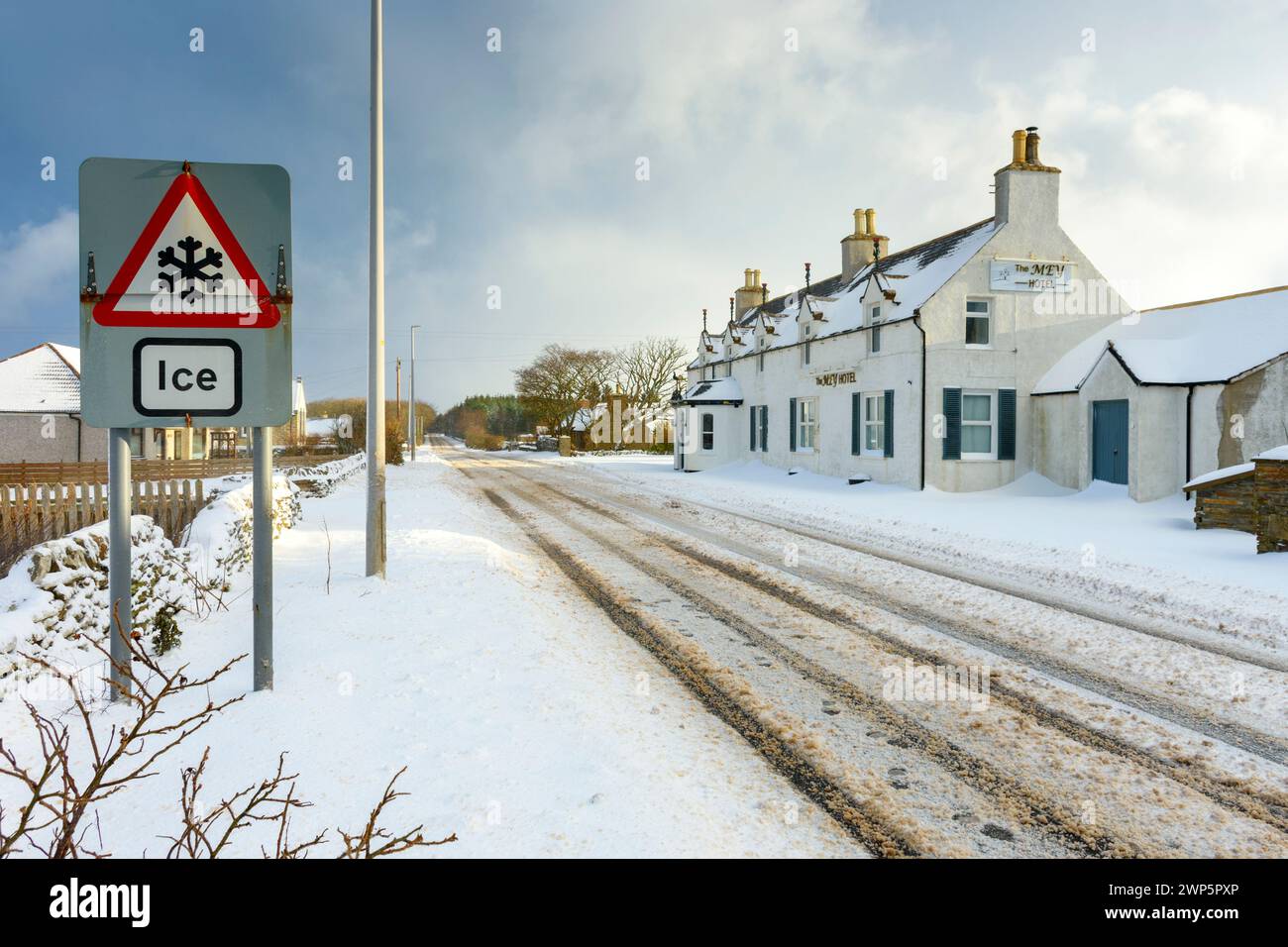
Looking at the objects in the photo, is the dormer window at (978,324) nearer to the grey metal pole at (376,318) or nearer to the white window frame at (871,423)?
the white window frame at (871,423)

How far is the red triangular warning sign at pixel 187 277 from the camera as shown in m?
4.16

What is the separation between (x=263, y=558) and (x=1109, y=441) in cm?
1879

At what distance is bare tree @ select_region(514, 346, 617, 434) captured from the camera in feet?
208

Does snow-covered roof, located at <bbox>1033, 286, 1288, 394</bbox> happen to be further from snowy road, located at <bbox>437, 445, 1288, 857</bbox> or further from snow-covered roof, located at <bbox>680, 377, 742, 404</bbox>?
snow-covered roof, located at <bbox>680, 377, 742, 404</bbox>

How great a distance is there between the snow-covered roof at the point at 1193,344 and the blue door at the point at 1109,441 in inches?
37.5

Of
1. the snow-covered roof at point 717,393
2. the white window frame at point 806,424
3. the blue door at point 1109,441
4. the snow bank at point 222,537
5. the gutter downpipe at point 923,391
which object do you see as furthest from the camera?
the snow-covered roof at point 717,393

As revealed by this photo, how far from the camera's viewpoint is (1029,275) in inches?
805

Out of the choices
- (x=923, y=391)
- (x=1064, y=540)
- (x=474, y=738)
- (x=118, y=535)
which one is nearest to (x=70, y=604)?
(x=118, y=535)

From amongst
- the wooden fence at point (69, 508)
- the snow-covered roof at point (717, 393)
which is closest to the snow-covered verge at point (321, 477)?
the wooden fence at point (69, 508)

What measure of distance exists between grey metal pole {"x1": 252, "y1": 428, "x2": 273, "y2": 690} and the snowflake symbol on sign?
867 millimetres
